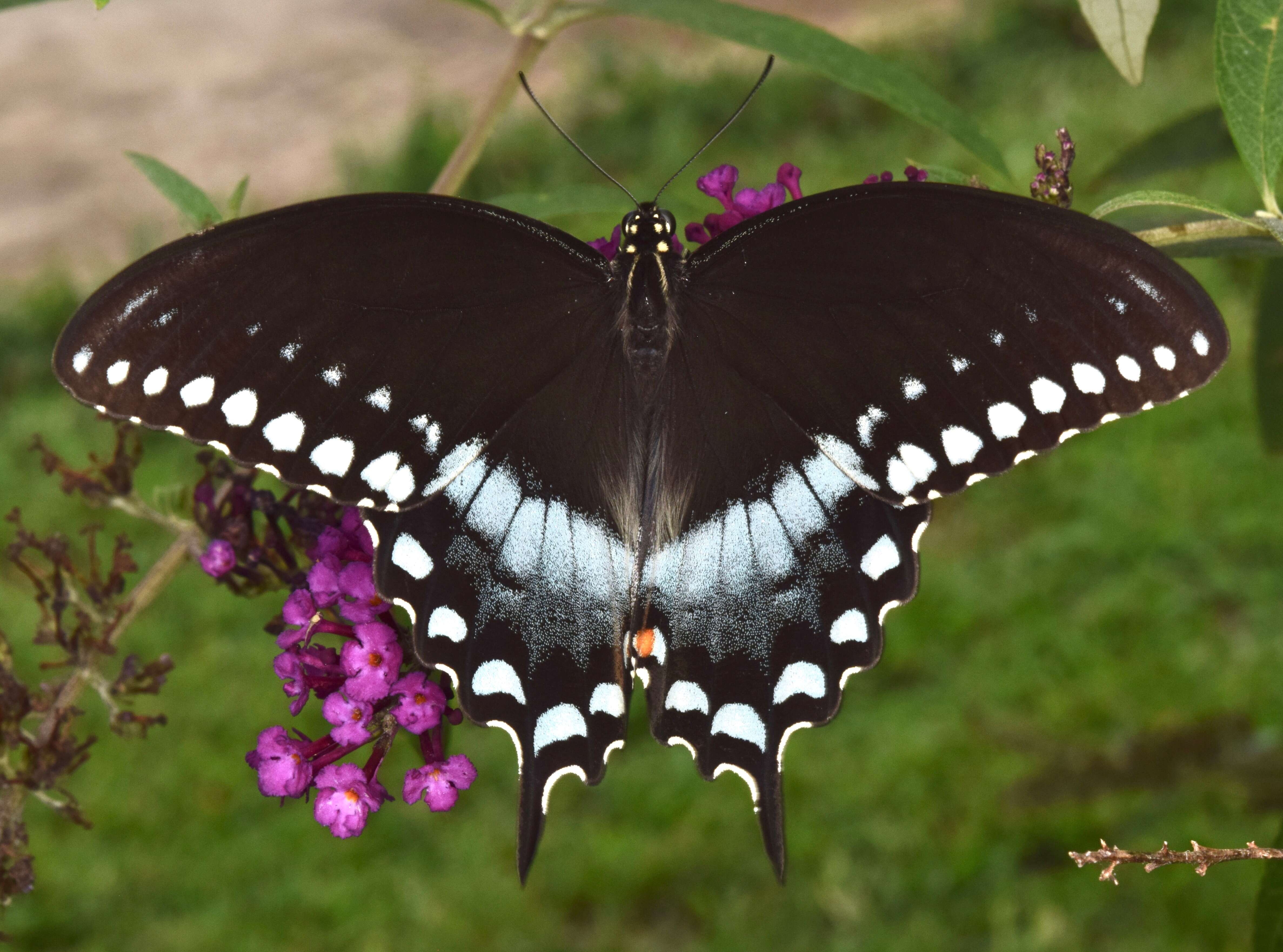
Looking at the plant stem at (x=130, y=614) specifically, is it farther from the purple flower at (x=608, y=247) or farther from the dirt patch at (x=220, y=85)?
the dirt patch at (x=220, y=85)

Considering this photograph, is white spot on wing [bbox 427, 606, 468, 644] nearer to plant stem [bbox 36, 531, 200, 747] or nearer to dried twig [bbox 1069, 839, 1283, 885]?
plant stem [bbox 36, 531, 200, 747]

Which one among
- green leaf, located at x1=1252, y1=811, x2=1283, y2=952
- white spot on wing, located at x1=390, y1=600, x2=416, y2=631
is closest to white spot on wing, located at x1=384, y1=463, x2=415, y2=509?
white spot on wing, located at x1=390, y1=600, x2=416, y2=631

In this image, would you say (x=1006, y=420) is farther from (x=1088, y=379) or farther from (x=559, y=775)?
(x=559, y=775)

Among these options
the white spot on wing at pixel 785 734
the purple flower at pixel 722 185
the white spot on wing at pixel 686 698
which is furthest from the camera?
the purple flower at pixel 722 185

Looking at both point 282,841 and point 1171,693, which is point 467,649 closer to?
point 282,841

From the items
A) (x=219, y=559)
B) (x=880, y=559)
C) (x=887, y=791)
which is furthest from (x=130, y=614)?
(x=887, y=791)

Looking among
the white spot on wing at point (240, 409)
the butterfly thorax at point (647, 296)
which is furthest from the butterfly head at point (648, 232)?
the white spot on wing at point (240, 409)
